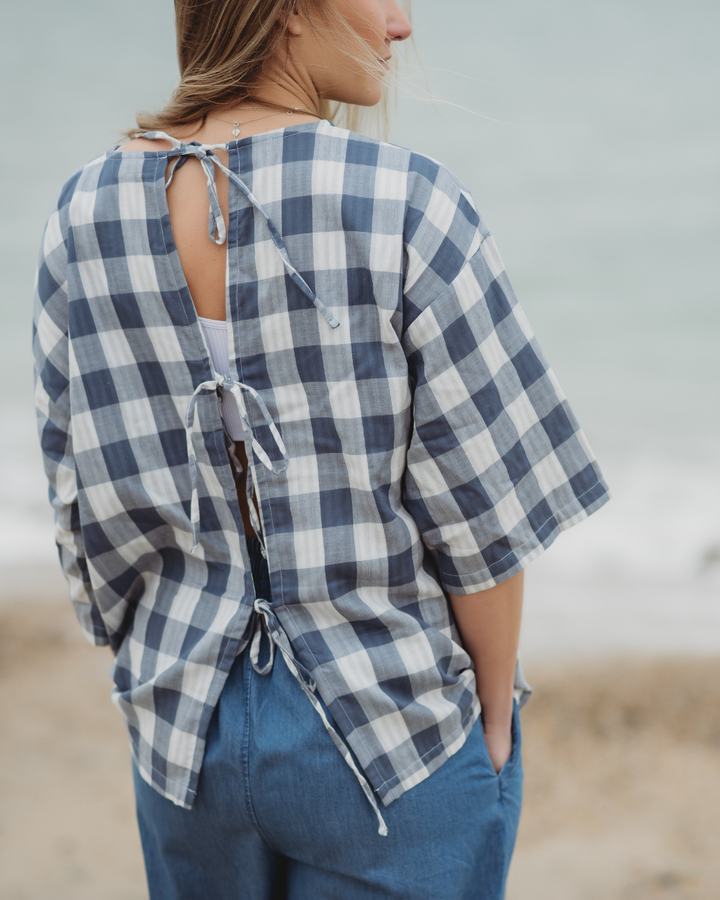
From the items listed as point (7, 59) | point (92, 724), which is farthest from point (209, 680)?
point (7, 59)

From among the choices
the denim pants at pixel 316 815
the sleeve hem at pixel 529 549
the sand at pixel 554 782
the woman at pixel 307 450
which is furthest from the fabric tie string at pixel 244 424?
the sand at pixel 554 782

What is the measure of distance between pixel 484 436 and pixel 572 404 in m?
6.50

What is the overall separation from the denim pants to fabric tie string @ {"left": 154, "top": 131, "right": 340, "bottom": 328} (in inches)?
11.2

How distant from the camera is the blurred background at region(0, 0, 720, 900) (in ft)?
6.41

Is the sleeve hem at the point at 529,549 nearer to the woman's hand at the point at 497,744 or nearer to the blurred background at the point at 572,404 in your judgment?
the woman's hand at the point at 497,744

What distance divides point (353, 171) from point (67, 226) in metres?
0.31

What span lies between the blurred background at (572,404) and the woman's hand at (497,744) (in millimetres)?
733

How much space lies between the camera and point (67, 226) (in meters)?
0.81

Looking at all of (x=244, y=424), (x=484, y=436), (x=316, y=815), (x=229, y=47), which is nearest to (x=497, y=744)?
(x=316, y=815)

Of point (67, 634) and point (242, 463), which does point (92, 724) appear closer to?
point (67, 634)

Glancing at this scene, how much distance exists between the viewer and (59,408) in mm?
921

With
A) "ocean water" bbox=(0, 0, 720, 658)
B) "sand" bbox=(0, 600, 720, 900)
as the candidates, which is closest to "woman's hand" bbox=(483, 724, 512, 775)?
"ocean water" bbox=(0, 0, 720, 658)

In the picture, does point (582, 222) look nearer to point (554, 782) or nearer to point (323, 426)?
point (554, 782)

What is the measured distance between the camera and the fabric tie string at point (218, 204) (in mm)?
727
